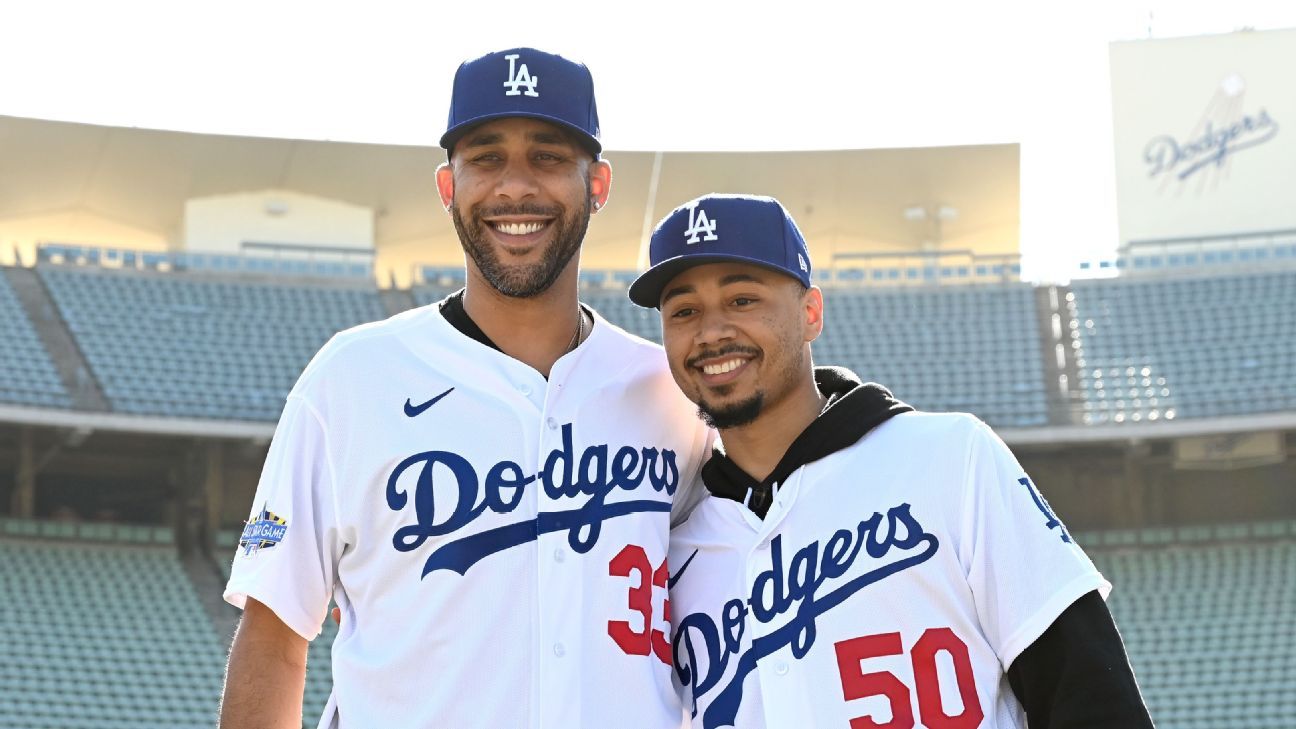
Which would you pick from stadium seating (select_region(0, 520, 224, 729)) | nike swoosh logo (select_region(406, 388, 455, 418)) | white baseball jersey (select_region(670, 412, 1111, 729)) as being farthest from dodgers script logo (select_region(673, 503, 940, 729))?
stadium seating (select_region(0, 520, 224, 729))

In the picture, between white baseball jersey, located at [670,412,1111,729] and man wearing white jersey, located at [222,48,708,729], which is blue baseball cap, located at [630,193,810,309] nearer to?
man wearing white jersey, located at [222,48,708,729]

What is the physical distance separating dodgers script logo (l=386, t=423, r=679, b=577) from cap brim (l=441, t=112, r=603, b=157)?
0.63m

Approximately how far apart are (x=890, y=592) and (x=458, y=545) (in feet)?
3.01

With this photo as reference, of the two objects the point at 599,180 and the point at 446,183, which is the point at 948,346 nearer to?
the point at 599,180

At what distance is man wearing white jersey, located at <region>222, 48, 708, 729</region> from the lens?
2973mm

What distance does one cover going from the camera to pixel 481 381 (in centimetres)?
320

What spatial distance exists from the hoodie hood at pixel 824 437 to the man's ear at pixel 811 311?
16 centimetres

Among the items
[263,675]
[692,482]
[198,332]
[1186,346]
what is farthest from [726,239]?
[1186,346]

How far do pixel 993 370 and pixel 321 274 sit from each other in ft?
36.8

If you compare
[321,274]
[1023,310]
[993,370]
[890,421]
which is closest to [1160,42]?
[1023,310]

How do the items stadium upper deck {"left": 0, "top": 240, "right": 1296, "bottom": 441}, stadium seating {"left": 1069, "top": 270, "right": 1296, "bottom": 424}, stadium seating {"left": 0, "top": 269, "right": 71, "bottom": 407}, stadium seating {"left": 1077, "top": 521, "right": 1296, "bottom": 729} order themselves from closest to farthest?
stadium seating {"left": 1077, "top": 521, "right": 1296, "bottom": 729} < stadium seating {"left": 0, "top": 269, "right": 71, "bottom": 407} < stadium upper deck {"left": 0, "top": 240, "right": 1296, "bottom": 441} < stadium seating {"left": 1069, "top": 270, "right": 1296, "bottom": 424}

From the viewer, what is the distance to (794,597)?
3199 mm

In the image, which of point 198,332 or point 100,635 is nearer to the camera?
point 100,635

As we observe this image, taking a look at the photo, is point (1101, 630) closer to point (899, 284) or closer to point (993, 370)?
point (993, 370)
